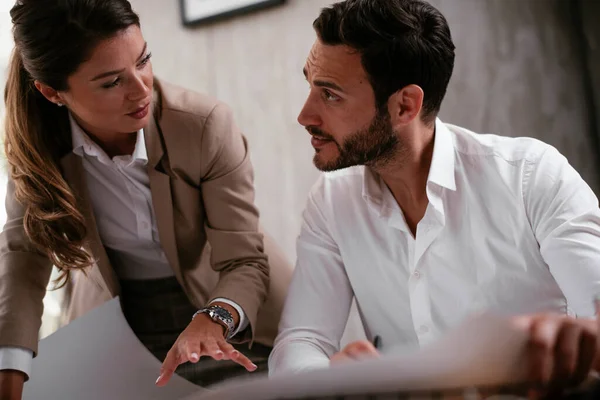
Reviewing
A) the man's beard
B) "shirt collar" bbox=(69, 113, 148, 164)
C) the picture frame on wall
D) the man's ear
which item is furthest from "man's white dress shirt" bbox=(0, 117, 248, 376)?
the picture frame on wall

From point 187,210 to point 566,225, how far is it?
26.1 inches

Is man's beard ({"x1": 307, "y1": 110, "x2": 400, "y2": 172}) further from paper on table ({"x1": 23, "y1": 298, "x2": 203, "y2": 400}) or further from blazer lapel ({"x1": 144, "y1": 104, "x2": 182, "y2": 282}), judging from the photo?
paper on table ({"x1": 23, "y1": 298, "x2": 203, "y2": 400})

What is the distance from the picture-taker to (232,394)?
489 millimetres

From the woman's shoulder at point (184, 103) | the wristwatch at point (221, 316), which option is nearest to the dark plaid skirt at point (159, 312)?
the wristwatch at point (221, 316)

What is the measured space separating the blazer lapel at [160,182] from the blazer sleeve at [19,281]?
0.75 feet

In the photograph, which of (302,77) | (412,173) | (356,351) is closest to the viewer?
(356,351)

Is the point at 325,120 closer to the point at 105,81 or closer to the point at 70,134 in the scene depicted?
the point at 105,81

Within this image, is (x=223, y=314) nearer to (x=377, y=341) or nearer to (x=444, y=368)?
(x=377, y=341)

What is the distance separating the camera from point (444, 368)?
1.37ft

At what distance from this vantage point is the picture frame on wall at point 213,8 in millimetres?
1913

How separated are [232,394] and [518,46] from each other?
4.87 feet

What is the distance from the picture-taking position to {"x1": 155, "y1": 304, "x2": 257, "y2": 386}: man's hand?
1005mm

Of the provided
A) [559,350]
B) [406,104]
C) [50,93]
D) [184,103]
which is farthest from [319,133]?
[559,350]

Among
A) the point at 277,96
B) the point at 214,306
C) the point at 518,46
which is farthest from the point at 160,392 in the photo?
the point at 518,46
